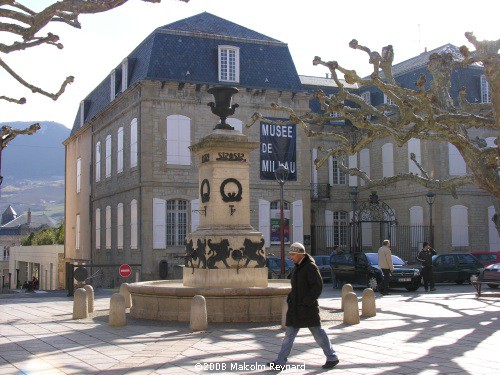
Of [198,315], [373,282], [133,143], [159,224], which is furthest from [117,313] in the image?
[133,143]

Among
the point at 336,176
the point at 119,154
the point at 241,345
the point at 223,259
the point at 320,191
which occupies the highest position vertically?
the point at 119,154

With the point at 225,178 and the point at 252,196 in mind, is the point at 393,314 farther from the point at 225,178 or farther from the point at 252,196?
the point at 252,196

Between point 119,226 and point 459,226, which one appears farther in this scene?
point 459,226

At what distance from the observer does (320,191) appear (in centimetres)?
3912

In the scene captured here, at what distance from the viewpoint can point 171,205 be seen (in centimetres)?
3128

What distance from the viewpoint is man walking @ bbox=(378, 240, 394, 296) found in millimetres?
20109

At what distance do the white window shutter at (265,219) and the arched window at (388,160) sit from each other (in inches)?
321

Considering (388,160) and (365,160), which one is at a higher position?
(365,160)

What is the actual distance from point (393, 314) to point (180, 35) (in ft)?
68.9

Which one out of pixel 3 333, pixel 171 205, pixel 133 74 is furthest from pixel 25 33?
pixel 133 74

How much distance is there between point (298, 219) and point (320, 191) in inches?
230

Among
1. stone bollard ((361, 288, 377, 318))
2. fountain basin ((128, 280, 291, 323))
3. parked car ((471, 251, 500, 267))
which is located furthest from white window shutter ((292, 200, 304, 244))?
fountain basin ((128, 280, 291, 323))

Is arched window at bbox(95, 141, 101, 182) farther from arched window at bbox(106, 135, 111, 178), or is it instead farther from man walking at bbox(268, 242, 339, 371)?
man walking at bbox(268, 242, 339, 371)

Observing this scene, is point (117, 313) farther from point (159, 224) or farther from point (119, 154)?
point (119, 154)
